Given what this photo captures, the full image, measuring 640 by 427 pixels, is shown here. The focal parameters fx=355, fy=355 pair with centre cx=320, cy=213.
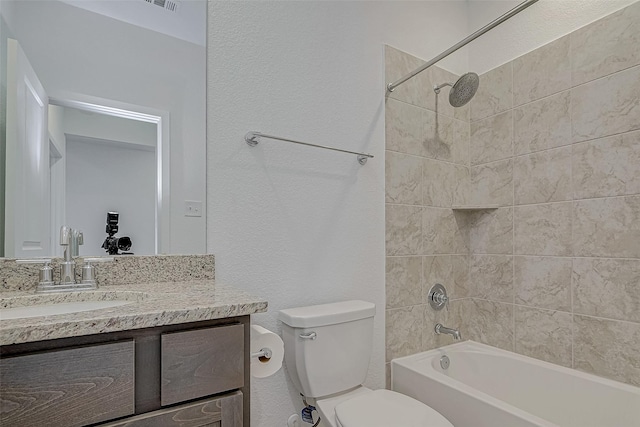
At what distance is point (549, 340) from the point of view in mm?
1794

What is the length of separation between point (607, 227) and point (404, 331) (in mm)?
1058

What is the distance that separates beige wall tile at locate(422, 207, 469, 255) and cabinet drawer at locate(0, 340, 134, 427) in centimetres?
162

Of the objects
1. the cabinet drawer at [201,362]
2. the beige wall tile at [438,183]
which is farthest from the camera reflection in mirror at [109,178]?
the beige wall tile at [438,183]

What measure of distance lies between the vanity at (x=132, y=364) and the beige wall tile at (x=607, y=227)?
159cm

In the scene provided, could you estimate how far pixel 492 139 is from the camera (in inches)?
83.1

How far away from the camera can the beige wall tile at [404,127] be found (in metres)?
1.90

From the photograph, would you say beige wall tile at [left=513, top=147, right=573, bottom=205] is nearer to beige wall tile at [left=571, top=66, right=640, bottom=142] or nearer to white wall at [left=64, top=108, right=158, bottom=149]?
beige wall tile at [left=571, top=66, right=640, bottom=142]

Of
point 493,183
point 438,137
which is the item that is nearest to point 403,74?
point 438,137

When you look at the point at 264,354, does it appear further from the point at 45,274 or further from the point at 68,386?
the point at 45,274

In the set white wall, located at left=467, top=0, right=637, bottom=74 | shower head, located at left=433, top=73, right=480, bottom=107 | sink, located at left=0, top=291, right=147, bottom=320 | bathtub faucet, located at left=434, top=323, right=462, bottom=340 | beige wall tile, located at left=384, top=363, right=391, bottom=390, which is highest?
white wall, located at left=467, top=0, right=637, bottom=74

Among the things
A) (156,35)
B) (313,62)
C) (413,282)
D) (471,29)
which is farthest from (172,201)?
(471,29)

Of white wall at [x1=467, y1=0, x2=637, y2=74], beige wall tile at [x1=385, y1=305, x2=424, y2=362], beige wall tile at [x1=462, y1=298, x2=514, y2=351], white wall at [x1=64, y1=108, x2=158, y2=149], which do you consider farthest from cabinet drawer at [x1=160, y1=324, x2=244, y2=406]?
white wall at [x1=467, y1=0, x2=637, y2=74]

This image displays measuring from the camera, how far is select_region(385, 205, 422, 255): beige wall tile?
1869mm

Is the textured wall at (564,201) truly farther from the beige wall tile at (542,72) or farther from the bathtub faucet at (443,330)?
the bathtub faucet at (443,330)
